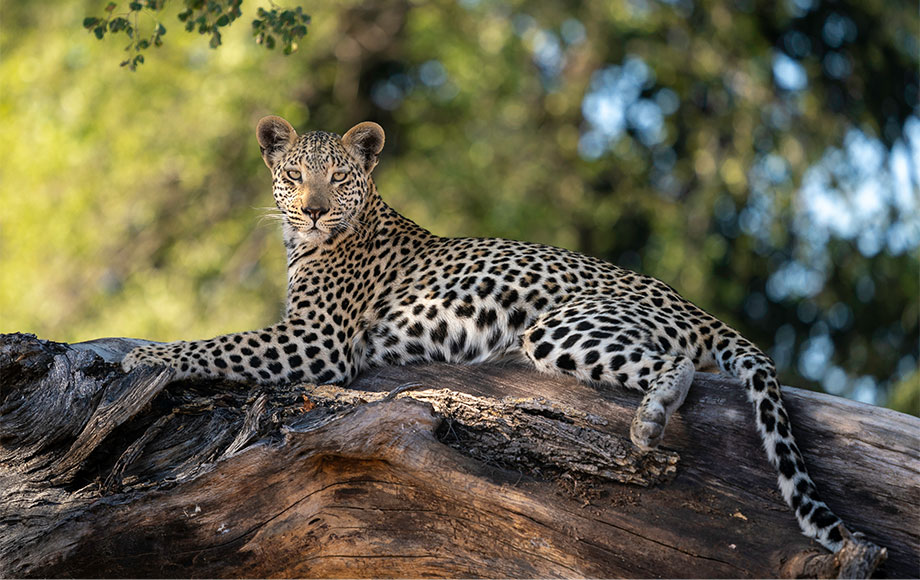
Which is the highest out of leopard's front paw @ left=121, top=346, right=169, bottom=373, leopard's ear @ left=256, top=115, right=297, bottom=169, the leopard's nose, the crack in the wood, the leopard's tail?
leopard's ear @ left=256, top=115, right=297, bottom=169

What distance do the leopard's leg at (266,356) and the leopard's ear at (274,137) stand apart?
1.47 meters

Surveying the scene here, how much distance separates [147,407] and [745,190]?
53.5ft

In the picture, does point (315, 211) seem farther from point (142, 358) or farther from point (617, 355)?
point (617, 355)

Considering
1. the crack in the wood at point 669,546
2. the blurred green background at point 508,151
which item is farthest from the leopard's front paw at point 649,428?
the blurred green background at point 508,151

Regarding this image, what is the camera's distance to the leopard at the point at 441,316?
6484mm

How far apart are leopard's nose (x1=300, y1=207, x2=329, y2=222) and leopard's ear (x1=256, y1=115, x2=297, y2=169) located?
63cm

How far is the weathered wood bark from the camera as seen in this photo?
5.77 meters

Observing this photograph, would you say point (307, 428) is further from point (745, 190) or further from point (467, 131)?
point (467, 131)

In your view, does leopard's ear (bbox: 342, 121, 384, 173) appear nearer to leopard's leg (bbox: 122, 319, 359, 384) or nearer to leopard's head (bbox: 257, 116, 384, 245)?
leopard's head (bbox: 257, 116, 384, 245)

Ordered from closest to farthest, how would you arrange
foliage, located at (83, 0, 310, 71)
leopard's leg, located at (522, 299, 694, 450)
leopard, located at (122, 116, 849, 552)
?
1. leopard's leg, located at (522, 299, 694, 450)
2. leopard, located at (122, 116, 849, 552)
3. foliage, located at (83, 0, 310, 71)

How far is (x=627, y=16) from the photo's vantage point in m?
22.1

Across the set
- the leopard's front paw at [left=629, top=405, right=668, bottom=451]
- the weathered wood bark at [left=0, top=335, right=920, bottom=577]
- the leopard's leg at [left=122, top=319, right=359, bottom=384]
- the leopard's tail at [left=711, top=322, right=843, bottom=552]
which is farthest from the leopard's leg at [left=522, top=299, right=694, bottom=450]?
the leopard's leg at [left=122, top=319, right=359, bottom=384]

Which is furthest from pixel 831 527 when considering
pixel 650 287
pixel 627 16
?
pixel 627 16

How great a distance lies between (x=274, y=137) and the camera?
868 cm
